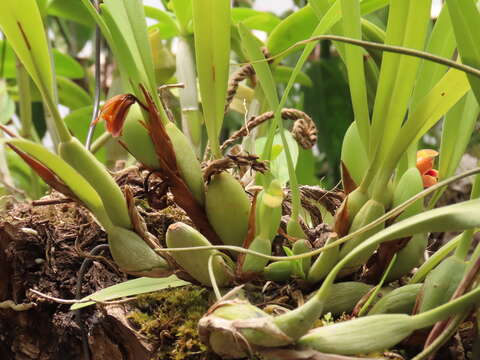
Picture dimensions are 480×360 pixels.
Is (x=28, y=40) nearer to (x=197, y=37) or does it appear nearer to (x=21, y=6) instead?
(x=21, y=6)

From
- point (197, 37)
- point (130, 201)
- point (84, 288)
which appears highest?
point (197, 37)

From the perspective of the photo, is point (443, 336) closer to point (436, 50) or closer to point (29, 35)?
point (436, 50)

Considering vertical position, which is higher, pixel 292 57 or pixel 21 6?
pixel 21 6

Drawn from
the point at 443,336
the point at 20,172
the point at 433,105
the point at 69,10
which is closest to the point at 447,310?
the point at 443,336

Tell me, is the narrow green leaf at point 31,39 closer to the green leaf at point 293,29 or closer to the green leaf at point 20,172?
the green leaf at point 293,29

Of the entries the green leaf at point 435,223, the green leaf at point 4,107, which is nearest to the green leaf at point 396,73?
the green leaf at point 435,223

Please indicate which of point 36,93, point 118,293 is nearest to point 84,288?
point 118,293

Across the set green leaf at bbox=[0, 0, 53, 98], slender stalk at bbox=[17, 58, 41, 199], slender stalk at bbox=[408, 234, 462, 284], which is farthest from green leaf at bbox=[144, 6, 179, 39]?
slender stalk at bbox=[408, 234, 462, 284]
